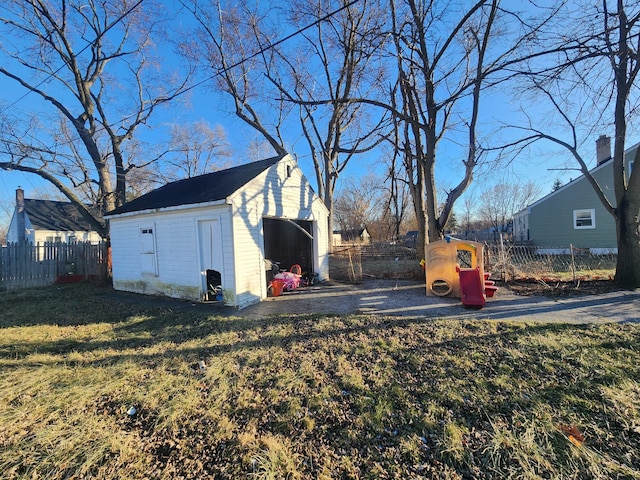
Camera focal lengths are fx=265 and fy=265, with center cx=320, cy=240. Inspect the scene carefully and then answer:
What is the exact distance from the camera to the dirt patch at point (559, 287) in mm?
7484

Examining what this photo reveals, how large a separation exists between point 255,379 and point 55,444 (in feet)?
6.21

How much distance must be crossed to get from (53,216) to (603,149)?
1697 inches

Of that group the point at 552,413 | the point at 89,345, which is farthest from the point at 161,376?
the point at 552,413

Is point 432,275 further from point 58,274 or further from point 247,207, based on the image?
point 58,274

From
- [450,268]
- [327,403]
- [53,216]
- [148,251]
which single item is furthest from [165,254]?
[53,216]

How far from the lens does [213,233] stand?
7.20 meters

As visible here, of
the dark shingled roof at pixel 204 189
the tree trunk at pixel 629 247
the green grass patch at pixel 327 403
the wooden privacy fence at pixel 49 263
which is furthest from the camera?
the wooden privacy fence at pixel 49 263

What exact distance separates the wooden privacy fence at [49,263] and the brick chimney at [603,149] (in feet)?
93.4

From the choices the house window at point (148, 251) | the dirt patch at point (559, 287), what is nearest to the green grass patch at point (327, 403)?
the dirt patch at point (559, 287)

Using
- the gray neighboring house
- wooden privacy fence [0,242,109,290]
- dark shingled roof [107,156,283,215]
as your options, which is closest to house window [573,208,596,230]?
the gray neighboring house

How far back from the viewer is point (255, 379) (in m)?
3.49

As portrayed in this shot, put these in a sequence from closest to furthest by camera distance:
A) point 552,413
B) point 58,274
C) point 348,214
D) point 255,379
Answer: point 552,413 < point 255,379 < point 58,274 < point 348,214

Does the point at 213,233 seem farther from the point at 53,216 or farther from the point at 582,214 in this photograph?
the point at 53,216

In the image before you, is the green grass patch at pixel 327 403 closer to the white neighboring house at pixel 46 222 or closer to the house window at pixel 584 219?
the house window at pixel 584 219
